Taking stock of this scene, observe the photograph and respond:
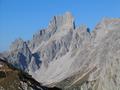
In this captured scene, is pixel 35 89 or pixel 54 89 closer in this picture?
pixel 35 89

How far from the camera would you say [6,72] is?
78.1 m

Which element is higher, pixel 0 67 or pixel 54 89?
pixel 0 67

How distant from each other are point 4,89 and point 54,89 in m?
10.9

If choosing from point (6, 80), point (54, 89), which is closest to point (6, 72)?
point (6, 80)

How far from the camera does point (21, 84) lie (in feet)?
236

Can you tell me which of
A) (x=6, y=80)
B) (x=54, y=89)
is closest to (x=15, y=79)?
(x=6, y=80)

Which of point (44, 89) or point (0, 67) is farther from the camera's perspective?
point (0, 67)

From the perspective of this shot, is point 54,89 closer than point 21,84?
No

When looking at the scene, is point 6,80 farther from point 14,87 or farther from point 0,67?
point 0,67

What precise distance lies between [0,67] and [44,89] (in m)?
12.3

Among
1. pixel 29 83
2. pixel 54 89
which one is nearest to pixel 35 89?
pixel 29 83

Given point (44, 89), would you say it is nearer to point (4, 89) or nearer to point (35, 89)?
point (35, 89)

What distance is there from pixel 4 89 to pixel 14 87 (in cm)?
164

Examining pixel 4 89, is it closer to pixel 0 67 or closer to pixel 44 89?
pixel 44 89
